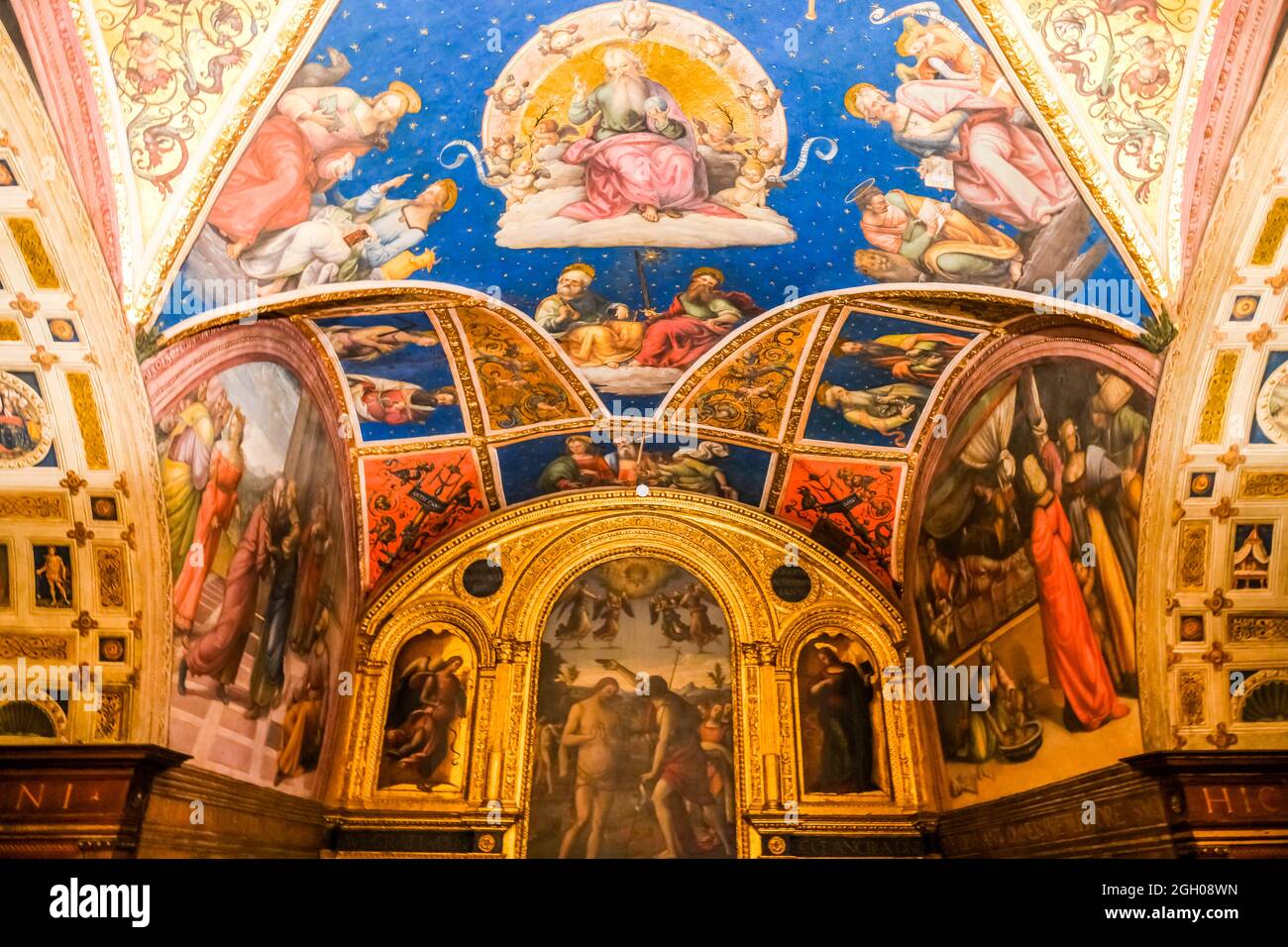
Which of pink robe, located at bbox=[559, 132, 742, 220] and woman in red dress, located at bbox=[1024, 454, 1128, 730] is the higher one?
pink robe, located at bbox=[559, 132, 742, 220]

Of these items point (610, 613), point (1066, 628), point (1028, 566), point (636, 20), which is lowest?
point (1066, 628)

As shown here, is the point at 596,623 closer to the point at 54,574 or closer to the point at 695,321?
the point at 695,321

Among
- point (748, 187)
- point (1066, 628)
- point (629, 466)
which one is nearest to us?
point (748, 187)

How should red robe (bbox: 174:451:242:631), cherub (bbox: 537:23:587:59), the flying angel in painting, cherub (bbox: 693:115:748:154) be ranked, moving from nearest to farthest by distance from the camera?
cherub (bbox: 537:23:587:59) → cherub (bbox: 693:115:748:154) → red robe (bbox: 174:451:242:631) → the flying angel in painting

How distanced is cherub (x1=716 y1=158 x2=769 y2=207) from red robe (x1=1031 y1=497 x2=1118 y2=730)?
16.0 ft

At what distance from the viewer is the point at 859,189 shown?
1158cm

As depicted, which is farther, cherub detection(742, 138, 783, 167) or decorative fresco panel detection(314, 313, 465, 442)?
decorative fresco panel detection(314, 313, 465, 442)

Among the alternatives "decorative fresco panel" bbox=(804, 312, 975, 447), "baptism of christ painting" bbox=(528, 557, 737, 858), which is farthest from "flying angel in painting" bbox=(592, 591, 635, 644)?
"decorative fresco panel" bbox=(804, 312, 975, 447)

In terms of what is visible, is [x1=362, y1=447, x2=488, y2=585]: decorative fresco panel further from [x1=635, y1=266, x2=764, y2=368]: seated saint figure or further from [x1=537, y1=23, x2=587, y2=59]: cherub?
[x1=537, y1=23, x2=587, y2=59]: cherub

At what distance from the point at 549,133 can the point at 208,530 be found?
5.54 m

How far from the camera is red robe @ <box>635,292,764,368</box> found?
13.9 metres

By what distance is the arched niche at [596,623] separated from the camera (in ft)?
52.2

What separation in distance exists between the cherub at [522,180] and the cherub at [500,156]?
0.23 ft

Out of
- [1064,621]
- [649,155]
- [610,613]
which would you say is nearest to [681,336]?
[649,155]
